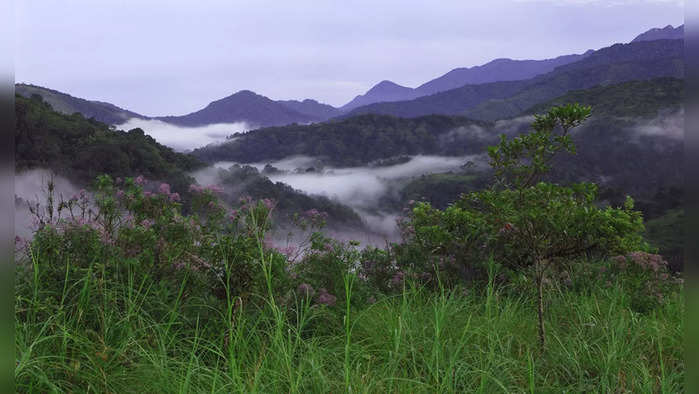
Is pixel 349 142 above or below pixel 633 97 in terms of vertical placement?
below

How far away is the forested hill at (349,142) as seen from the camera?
3912 inches

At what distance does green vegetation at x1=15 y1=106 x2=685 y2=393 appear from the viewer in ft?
9.53

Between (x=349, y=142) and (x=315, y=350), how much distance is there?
10312 cm

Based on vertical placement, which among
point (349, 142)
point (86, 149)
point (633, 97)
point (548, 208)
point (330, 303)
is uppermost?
point (633, 97)

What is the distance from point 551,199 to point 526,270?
1.57 meters

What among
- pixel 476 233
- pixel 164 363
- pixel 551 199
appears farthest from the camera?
pixel 476 233

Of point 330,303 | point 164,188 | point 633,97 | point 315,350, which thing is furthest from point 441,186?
point 315,350

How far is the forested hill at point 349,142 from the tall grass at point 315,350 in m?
90.5

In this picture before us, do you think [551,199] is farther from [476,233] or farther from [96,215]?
[96,215]

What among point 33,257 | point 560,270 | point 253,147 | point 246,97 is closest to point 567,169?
point 253,147

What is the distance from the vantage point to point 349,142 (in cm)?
10581

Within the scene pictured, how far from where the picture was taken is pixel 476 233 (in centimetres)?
589

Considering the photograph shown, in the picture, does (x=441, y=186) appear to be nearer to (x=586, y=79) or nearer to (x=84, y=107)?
(x=84, y=107)

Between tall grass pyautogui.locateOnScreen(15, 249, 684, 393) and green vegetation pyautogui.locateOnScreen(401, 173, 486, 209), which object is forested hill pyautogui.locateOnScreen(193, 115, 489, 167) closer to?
green vegetation pyautogui.locateOnScreen(401, 173, 486, 209)
